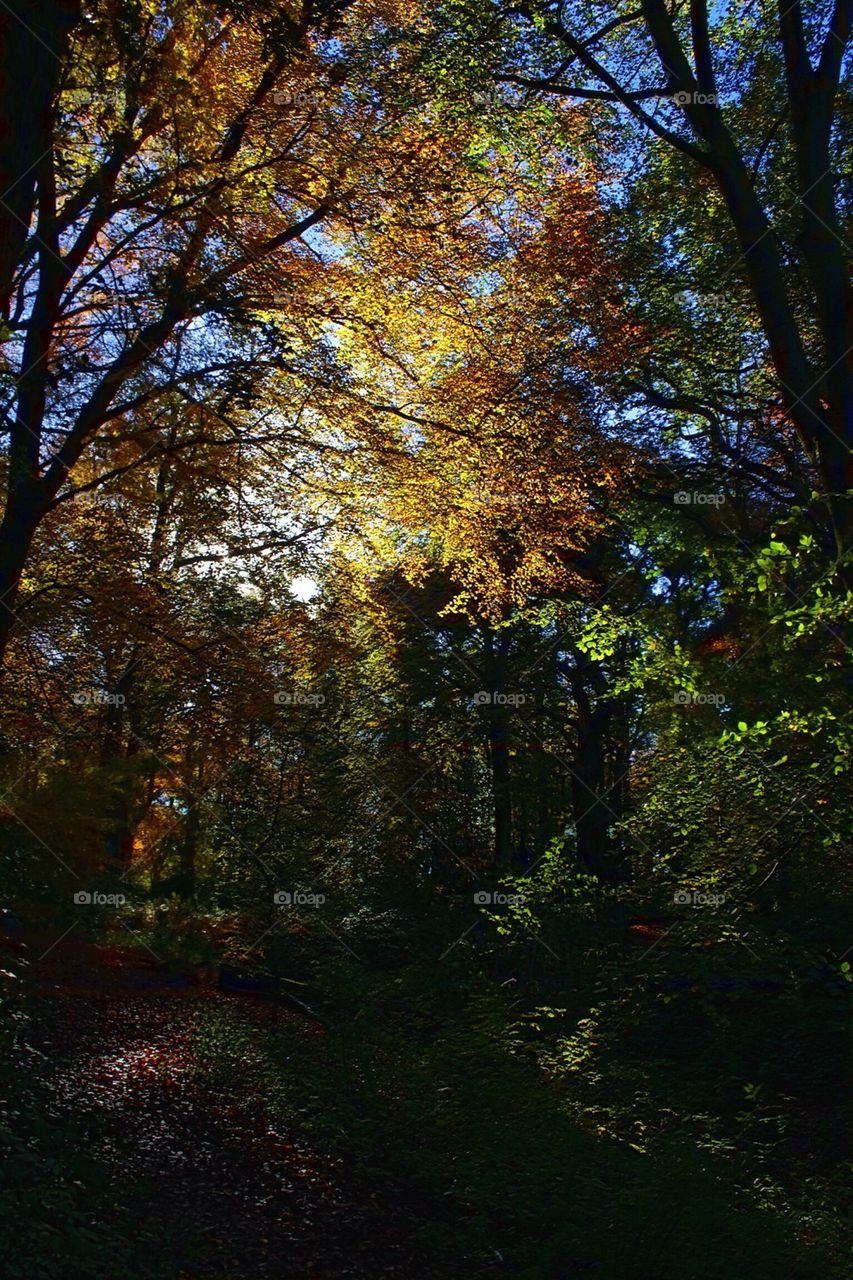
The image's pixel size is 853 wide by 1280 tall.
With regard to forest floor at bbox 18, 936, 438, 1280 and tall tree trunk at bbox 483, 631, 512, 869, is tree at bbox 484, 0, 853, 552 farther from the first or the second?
tall tree trunk at bbox 483, 631, 512, 869

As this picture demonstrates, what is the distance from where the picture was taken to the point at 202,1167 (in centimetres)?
693

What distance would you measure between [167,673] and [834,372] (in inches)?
296

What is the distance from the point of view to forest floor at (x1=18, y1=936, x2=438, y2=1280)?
18.8 feet

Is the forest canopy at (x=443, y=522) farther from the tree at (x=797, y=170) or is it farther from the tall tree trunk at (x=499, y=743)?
the tall tree trunk at (x=499, y=743)

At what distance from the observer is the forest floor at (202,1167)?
5.73 meters

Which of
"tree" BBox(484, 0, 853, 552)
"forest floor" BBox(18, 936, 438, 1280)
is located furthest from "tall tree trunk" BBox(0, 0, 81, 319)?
"forest floor" BBox(18, 936, 438, 1280)

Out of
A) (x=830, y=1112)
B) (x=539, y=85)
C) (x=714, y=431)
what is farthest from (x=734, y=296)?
(x=830, y=1112)

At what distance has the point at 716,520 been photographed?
15.0 meters

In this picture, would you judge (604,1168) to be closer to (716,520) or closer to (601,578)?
(716,520)

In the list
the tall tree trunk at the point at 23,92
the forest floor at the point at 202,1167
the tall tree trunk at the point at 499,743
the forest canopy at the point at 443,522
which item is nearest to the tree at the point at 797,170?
the forest canopy at the point at 443,522

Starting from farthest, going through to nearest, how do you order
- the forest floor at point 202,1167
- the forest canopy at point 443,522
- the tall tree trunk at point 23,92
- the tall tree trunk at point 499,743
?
the tall tree trunk at point 499,743 < the forest canopy at point 443,522 < the forest floor at point 202,1167 < the tall tree trunk at point 23,92

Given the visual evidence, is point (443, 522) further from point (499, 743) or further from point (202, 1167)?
point (499, 743)

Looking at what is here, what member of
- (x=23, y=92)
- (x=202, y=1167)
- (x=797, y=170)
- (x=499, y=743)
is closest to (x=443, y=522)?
(x=797, y=170)

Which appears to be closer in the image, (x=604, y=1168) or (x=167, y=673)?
(x=604, y=1168)
